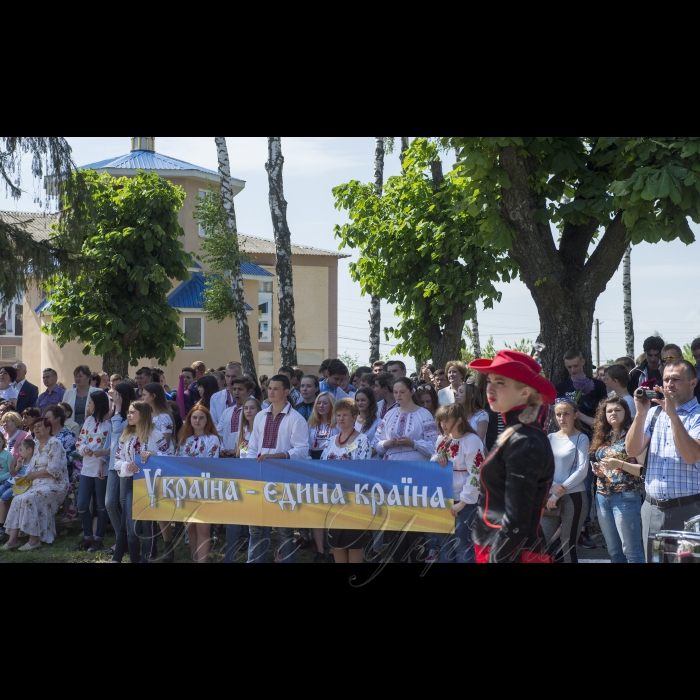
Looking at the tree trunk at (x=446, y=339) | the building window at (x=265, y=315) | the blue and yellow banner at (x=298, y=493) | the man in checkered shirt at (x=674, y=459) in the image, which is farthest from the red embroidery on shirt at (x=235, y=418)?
the building window at (x=265, y=315)

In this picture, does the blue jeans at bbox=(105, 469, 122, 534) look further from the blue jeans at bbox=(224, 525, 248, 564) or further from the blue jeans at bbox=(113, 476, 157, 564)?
the blue jeans at bbox=(224, 525, 248, 564)

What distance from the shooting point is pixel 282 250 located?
A: 1619 cm

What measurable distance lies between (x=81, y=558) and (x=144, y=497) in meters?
1.80

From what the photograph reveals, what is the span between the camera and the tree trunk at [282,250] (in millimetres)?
15805

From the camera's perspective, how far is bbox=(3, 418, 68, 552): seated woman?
366 inches

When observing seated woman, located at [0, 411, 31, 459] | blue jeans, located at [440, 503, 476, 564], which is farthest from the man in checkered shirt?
seated woman, located at [0, 411, 31, 459]

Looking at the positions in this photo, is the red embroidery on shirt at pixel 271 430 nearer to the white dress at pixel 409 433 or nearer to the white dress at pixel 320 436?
the white dress at pixel 320 436

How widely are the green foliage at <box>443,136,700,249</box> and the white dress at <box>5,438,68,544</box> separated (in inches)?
212

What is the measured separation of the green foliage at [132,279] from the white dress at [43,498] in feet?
36.8

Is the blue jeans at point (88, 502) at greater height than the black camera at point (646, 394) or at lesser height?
lesser

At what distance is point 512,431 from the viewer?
3896 mm
